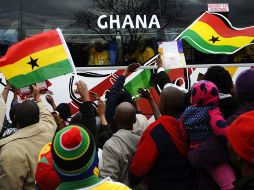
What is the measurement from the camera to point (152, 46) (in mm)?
6961

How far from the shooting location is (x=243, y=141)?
6.68 feet

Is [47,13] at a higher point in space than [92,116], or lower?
higher

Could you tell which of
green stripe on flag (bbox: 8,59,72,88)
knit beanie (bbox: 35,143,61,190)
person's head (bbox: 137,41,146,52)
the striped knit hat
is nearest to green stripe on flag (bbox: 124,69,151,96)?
person's head (bbox: 137,41,146,52)

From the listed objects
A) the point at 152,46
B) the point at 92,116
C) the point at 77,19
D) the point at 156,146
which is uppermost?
the point at 77,19

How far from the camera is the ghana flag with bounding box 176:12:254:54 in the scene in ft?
22.4

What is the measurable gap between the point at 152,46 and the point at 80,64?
1177 millimetres

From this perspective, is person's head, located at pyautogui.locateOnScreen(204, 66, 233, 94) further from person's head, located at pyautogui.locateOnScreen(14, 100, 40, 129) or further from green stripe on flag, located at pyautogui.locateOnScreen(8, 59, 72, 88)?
green stripe on flag, located at pyautogui.locateOnScreen(8, 59, 72, 88)

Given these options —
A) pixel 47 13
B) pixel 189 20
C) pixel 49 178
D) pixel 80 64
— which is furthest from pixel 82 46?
pixel 49 178

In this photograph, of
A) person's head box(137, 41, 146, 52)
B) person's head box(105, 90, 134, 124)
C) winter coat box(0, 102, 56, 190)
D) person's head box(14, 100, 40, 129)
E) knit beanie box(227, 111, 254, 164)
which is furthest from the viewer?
person's head box(137, 41, 146, 52)

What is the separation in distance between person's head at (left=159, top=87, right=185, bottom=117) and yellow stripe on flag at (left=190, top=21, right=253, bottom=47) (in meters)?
3.47

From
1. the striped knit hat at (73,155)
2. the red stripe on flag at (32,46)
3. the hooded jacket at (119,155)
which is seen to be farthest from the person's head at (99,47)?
the striped knit hat at (73,155)

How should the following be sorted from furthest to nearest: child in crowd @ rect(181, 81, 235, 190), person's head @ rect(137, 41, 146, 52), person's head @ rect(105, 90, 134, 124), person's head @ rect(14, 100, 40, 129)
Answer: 1. person's head @ rect(137, 41, 146, 52)
2. person's head @ rect(105, 90, 134, 124)
3. person's head @ rect(14, 100, 40, 129)
4. child in crowd @ rect(181, 81, 235, 190)

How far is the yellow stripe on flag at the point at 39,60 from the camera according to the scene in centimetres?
474

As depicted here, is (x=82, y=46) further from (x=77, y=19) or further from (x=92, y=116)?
(x=92, y=116)
